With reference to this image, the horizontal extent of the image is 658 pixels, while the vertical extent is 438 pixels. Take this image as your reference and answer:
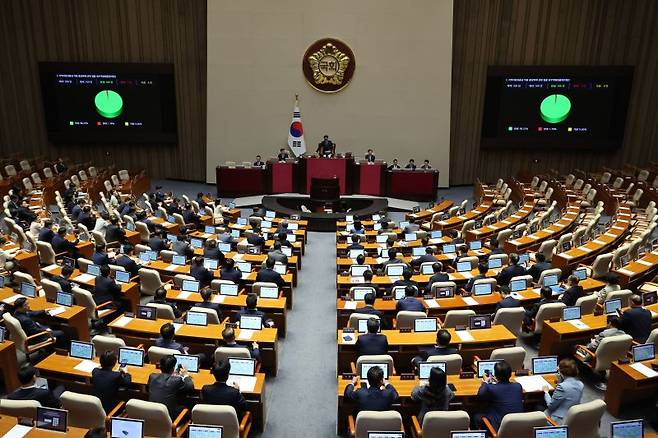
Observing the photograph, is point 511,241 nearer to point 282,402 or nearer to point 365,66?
point 282,402

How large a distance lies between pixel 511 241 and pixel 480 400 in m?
7.37

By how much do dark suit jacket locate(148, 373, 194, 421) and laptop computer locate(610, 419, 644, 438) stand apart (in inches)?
176

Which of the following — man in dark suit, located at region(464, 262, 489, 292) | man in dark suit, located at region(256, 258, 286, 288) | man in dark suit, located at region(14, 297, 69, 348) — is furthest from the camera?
man in dark suit, located at region(256, 258, 286, 288)

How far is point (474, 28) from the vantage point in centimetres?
2130

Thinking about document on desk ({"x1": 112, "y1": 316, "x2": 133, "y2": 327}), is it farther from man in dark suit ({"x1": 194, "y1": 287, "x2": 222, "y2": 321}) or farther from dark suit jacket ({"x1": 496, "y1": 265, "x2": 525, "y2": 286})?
dark suit jacket ({"x1": 496, "y1": 265, "x2": 525, "y2": 286})

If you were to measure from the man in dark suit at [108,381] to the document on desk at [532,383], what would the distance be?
15.3 feet

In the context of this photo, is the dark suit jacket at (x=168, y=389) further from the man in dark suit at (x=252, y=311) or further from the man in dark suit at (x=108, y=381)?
the man in dark suit at (x=252, y=311)

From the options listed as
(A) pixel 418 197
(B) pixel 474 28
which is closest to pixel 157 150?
(A) pixel 418 197

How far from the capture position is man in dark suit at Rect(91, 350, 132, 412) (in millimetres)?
6168

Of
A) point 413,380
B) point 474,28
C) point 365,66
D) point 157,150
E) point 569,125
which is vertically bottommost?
point 413,380

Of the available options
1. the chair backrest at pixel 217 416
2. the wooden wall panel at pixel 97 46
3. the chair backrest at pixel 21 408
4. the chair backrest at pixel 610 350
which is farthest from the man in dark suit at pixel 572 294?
the wooden wall panel at pixel 97 46

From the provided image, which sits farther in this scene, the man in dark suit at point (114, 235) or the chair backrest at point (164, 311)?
the man in dark suit at point (114, 235)

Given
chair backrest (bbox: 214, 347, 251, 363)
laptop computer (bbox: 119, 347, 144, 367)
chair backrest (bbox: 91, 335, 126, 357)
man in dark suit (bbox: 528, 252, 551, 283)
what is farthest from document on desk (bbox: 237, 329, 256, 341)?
man in dark suit (bbox: 528, 252, 551, 283)

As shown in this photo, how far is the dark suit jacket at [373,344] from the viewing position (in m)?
7.07
